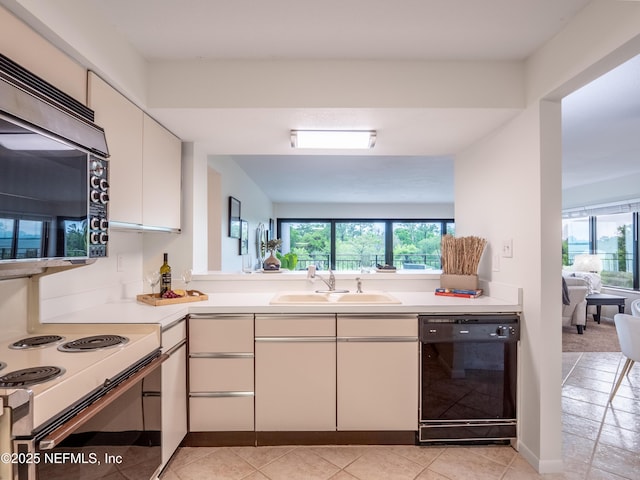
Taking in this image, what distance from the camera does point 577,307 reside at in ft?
15.7

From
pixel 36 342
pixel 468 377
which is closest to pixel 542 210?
pixel 468 377

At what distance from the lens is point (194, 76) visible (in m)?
1.98

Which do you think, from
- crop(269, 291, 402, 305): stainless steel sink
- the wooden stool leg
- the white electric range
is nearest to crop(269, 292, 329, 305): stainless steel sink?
crop(269, 291, 402, 305): stainless steel sink

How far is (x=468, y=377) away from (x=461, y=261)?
2.61 ft

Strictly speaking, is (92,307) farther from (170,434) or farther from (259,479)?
(259,479)

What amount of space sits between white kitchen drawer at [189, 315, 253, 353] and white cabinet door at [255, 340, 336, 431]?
89mm

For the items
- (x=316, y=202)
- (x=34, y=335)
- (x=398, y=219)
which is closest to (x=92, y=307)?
(x=34, y=335)

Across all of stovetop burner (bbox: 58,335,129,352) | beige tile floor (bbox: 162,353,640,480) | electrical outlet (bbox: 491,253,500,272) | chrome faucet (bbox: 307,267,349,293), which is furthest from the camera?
chrome faucet (bbox: 307,267,349,293)

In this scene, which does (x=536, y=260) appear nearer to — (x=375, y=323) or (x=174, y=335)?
(x=375, y=323)

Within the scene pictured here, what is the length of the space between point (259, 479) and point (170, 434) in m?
0.52

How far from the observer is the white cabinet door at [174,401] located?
5.77ft

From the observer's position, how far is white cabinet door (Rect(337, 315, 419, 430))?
2057mm

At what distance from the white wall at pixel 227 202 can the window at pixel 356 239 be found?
121 inches

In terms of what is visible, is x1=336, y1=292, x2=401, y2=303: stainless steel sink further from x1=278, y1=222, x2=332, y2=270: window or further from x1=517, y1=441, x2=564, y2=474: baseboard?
x1=278, y1=222, x2=332, y2=270: window
